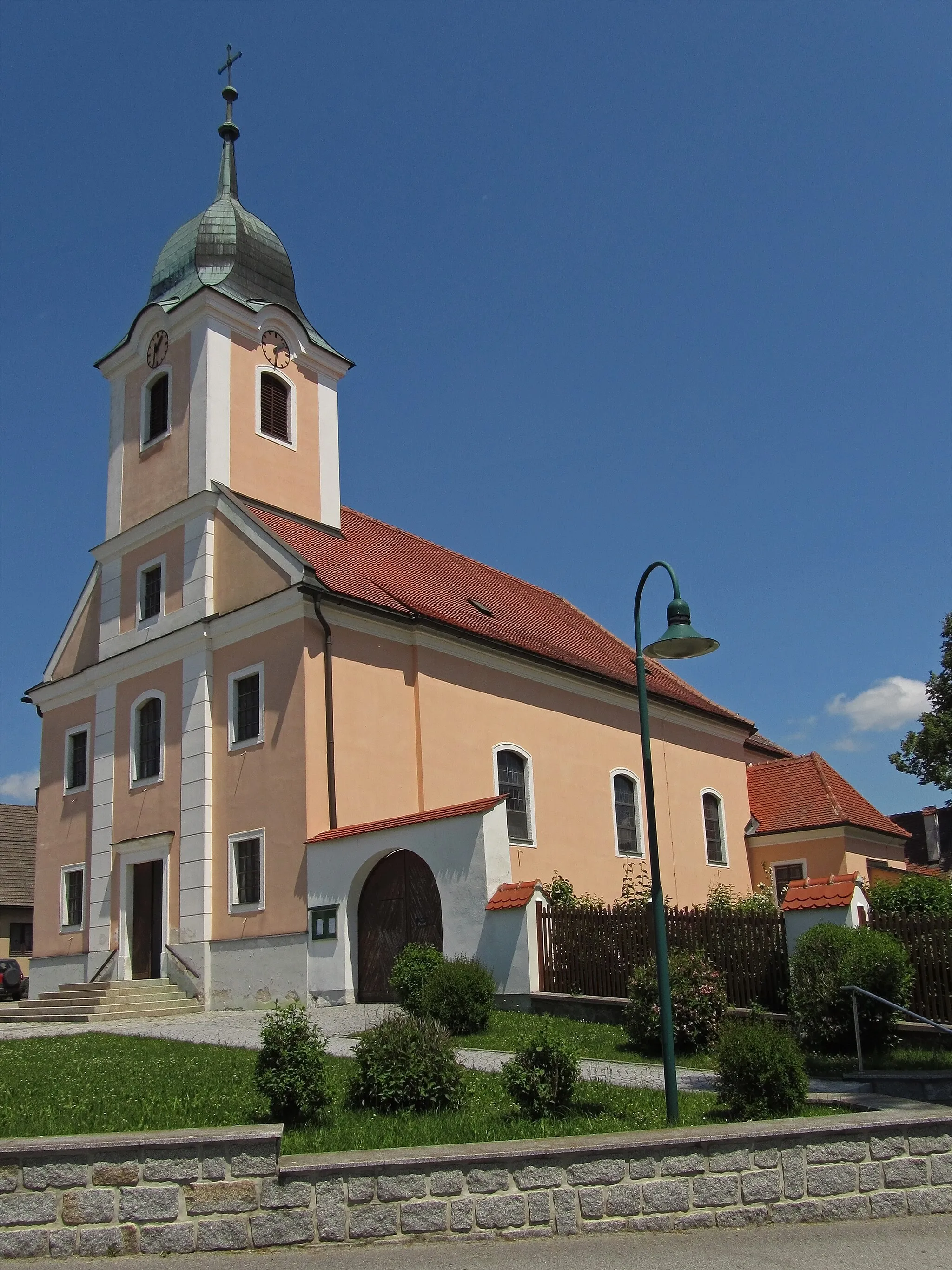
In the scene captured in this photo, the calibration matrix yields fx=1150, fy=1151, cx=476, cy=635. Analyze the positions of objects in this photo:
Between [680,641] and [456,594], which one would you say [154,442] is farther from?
[680,641]

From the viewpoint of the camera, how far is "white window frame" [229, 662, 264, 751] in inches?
826

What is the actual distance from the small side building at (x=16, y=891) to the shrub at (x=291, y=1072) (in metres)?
33.1

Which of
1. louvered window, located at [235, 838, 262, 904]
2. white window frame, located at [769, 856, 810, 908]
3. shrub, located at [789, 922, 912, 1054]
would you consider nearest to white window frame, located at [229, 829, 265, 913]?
louvered window, located at [235, 838, 262, 904]

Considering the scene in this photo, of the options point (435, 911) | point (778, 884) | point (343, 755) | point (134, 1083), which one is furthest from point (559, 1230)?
point (778, 884)

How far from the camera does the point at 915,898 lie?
63.9 ft

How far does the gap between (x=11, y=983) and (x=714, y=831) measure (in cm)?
2010

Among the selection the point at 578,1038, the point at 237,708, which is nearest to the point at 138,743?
the point at 237,708

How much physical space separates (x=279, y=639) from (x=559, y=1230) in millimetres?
14988

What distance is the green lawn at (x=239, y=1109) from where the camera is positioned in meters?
7.88

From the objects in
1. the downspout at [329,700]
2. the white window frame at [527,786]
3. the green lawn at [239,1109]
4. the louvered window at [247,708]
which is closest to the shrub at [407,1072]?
the green lawn at [239,1109]

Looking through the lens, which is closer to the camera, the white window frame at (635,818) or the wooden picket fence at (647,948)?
the wooden picket fence at (647,948)

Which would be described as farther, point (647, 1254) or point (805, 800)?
point (805, 800)

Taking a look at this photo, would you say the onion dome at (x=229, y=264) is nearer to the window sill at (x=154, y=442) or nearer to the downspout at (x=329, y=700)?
the window sill at (x=154, y=442)

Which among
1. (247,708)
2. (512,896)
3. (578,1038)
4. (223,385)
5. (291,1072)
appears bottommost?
(578,1038)
